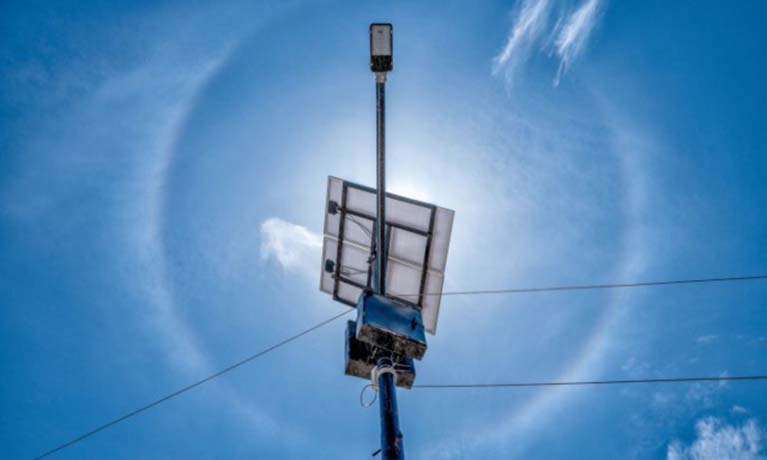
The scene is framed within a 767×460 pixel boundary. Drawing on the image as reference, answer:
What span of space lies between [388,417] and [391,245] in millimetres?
4889

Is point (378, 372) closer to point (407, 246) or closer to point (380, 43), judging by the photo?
point (407, 246)

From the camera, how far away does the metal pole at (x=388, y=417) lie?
423cm

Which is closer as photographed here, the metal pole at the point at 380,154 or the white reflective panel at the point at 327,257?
the metal pole at the point at 380,154

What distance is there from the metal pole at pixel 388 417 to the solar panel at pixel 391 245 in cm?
312

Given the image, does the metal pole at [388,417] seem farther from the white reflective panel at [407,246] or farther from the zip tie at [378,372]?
the white reflective panel at [407,246]

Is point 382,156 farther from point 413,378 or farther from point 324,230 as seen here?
point 324,230

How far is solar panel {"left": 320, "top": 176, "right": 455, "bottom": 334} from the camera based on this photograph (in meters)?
8.59

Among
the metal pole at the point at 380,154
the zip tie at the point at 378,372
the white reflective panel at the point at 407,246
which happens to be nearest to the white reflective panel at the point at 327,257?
the white reflective panel at the point at 407,246

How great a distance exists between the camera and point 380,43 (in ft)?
16.3

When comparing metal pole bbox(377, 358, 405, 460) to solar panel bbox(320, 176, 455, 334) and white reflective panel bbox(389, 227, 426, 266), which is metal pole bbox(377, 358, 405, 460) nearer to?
solar panel bbox(320, 176, 455, 334)

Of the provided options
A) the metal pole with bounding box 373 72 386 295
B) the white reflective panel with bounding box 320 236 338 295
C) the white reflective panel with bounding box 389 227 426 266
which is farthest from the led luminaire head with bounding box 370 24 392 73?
the white reflective panel with bounding box 320 236 338 295

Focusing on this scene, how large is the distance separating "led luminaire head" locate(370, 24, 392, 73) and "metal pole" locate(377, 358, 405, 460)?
4.02 m

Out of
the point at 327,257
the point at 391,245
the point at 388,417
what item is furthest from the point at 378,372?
the point at 327,257

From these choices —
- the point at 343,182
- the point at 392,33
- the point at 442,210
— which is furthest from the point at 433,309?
the point at 392,33
